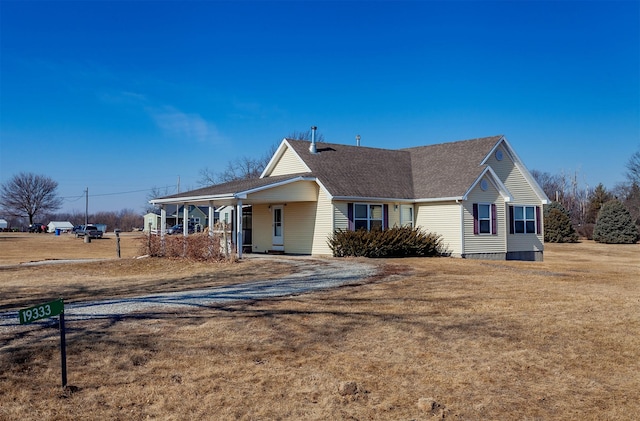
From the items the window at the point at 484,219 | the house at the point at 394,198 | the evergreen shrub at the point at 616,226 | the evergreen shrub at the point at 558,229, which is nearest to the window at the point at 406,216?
the house at the point at 394,198

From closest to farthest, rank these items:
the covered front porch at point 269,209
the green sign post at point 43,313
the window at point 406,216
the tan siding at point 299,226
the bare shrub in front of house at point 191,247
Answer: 1. the green sign post at point 43,313
2. the bare shrub in front of house at point 191,247
3. the covered front porch at point 269,209
4. the tan siding at point 299,226
5. the window at point 406,216

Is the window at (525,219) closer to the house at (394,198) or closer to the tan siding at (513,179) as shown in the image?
the house at (394,198)

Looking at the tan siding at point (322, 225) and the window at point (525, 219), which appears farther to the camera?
the window at point (525, 219)

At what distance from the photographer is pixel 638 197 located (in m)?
58.6

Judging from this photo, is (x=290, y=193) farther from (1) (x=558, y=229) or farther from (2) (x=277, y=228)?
(1) (x=558, y=229)

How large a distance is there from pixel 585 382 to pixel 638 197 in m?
60.6

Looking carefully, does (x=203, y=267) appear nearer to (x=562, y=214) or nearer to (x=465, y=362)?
(x=465, y=362)

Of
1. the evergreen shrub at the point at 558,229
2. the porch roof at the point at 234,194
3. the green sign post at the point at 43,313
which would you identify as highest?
the porch roof at the point at 234,194

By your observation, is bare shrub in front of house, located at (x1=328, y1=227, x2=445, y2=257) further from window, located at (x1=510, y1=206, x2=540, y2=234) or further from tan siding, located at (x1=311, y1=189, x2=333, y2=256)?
window, located at (x1=510, y1=206, x2=540, y2=234)

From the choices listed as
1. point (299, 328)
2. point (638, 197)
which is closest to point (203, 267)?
point (299, 328)

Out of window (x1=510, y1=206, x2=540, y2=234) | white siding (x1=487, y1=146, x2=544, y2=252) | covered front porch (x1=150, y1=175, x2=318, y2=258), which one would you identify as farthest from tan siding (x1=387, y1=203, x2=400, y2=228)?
window (x1=510, y1=206, x2=540, y2=234)

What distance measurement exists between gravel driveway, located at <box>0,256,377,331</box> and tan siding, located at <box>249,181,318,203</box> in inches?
235

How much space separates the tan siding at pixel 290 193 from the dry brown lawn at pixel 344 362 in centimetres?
1158

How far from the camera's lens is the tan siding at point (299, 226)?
24.0m
